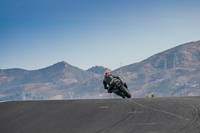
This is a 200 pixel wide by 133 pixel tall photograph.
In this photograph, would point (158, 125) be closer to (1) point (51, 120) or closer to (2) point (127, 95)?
(1) point (51, 120)

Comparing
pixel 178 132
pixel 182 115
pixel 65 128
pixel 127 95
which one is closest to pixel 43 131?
pixel 65 128

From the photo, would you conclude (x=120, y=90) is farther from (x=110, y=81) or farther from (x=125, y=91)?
(x=110, y=81)

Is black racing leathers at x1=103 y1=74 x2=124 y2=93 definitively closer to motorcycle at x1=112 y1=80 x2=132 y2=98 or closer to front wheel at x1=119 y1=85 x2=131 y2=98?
motorcycle at x1=112 y1=80 x2=132 y2=98

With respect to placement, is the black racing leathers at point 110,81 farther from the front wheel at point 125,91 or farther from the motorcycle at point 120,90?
the front wheel at point 125,91

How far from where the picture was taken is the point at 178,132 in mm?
7984

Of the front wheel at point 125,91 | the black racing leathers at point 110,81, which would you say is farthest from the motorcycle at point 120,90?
the black racing leathers at point 110,81

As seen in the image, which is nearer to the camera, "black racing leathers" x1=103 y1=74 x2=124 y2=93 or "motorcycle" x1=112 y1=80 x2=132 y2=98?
"motorcycle" x1=112 y1=80 x2=132 y2=98

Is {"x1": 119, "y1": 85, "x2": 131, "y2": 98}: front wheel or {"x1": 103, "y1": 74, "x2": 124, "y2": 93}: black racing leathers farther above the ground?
{"x1": 103, "y1": 74, "x2": 124, "y2": 93}: black racing leathers

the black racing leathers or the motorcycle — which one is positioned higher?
the black racing leathers

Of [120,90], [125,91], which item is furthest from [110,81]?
[125,91]

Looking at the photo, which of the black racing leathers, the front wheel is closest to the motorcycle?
the front wheel

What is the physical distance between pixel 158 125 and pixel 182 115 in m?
2.02

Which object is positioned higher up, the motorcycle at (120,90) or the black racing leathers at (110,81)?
the black racing leathers at (110,81)

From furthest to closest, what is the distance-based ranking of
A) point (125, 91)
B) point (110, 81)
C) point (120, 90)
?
point (110, 81)
point (120, 90)
point (125, 91)
